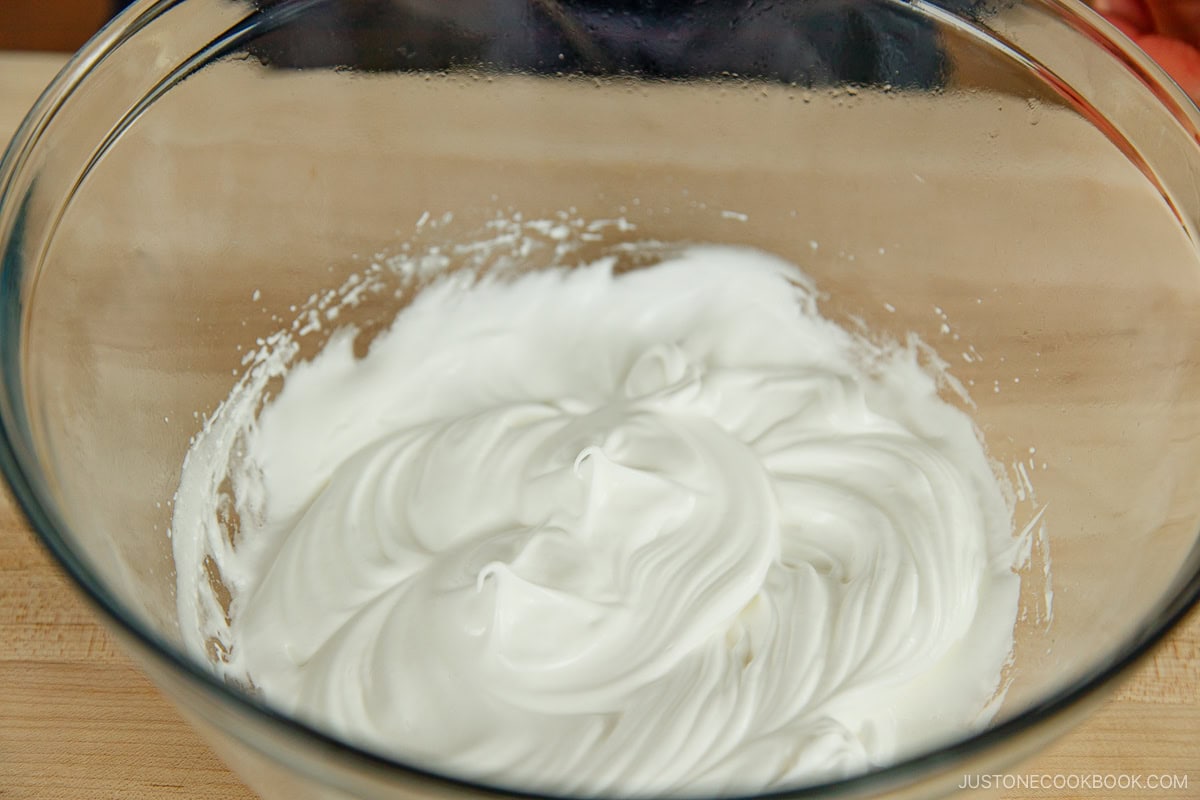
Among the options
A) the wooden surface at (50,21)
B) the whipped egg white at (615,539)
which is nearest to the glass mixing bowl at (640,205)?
the whipped egg white at (615,539)

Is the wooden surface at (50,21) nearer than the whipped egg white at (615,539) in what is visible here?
No

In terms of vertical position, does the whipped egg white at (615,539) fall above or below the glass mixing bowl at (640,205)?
below

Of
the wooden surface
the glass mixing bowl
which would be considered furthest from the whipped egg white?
the wooden surface

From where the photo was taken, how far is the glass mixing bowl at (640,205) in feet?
2.81

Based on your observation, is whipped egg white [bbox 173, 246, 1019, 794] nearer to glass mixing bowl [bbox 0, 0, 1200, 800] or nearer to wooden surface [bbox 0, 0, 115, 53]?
glass mixing bowl [bbox 0, 0, 1200, 800]

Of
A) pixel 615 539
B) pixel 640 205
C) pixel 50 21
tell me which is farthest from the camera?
pixel 50 21

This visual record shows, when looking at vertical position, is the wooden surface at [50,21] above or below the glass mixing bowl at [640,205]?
below

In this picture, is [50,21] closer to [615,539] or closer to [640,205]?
[640,205]

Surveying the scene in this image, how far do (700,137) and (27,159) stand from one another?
71 centimetres

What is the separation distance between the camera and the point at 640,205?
1.30m

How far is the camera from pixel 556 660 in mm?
955

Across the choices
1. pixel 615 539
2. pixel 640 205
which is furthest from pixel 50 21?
pixel 615 539

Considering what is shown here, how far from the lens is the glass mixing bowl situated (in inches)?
33.7

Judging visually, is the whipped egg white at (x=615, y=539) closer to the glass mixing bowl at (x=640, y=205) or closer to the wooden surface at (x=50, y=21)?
the glass mixing bowl at (x=640, y=205)
